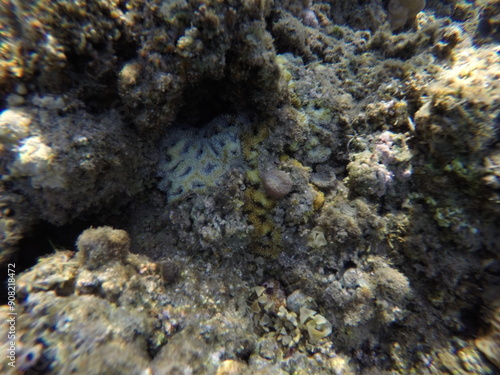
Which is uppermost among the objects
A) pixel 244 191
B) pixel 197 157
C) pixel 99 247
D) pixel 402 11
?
pixel 402 11

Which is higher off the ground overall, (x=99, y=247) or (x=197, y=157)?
(x=197, y=157)

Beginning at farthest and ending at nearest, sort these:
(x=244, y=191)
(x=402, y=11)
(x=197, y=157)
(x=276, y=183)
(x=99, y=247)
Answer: (x=402, y=11) → (x=197, y=157) → (x=244, y=191) → (x=276, y=183) → (x=99, y=247)

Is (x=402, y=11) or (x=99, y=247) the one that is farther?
(x=402, y=11)

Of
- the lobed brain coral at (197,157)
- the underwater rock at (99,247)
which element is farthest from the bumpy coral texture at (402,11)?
the underwater rock at (99,247)

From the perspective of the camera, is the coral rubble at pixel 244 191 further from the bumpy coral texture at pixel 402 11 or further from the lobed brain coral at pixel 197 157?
the bumpy coral texture at pixel 402 11

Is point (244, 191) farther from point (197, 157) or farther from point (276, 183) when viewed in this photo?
point (197, 157)

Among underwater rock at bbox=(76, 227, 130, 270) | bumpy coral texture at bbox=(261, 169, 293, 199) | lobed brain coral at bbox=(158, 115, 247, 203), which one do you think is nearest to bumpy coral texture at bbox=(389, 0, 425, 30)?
lobed brain coral at bbox=(158, 115, 247, 203)

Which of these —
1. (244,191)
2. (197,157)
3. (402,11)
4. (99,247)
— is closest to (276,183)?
(244,191)

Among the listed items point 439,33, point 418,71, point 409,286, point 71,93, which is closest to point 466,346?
point 409,286
